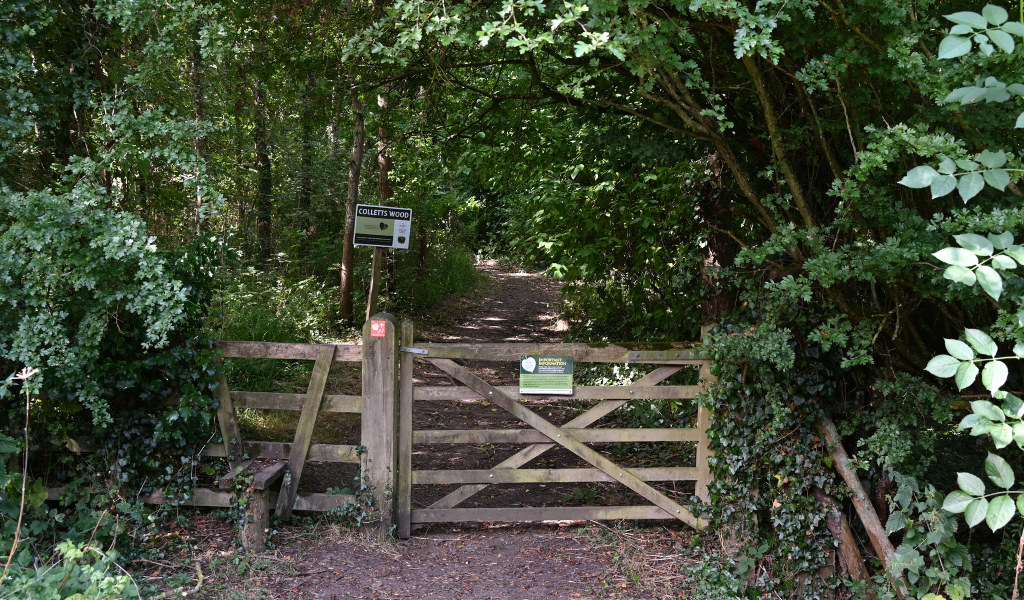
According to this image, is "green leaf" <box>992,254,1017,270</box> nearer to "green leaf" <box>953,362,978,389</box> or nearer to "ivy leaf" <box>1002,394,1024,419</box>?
"green leaf" <box>953,362,978,389</box>

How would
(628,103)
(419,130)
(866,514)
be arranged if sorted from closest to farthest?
1. (866,514)
2. (628,103)
3. (419,130)

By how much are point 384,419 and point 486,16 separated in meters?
3.01

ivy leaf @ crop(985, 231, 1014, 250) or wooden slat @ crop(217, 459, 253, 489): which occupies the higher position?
ivy leaf @ crop(985, 231, 1014, 250)

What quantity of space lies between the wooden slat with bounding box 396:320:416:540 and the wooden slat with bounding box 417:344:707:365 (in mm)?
159

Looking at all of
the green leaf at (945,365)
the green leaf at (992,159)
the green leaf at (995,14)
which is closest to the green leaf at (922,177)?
the green leaf at (992,159)

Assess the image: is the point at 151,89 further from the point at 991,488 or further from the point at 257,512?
the point at 991,488

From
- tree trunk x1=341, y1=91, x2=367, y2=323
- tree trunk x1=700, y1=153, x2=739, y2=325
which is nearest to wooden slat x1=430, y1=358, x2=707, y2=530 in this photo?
tree trunk x1=700, y1=153, x2=739, y2=325

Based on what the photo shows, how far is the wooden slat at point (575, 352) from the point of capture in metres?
5.22

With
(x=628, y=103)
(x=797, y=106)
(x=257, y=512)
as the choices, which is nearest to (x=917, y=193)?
(x=797, y=106)

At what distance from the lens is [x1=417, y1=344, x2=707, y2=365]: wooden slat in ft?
17.1

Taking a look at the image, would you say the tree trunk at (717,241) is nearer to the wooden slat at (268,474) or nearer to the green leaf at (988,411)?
the green leaf at (988,411)

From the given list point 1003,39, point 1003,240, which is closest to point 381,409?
point 1003,240

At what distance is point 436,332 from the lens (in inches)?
509

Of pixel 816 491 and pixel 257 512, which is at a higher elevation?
pixel 816 491
